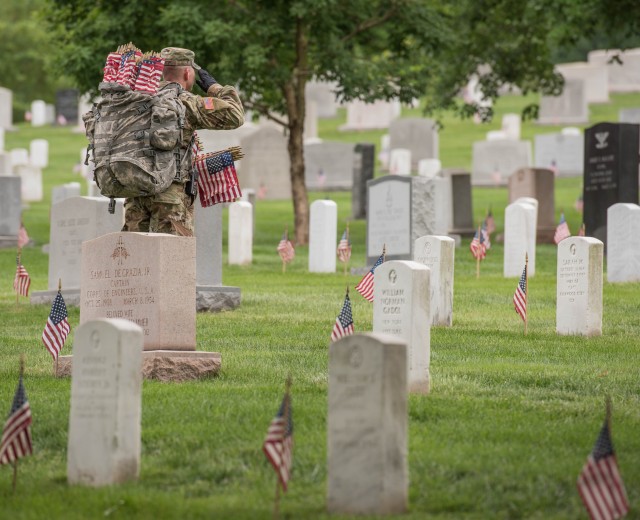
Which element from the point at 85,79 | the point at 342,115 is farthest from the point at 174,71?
the point at 342,115

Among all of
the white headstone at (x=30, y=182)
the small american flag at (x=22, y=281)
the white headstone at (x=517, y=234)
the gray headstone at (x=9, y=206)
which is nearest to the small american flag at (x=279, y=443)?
the small american flag at (x=22, y=281)

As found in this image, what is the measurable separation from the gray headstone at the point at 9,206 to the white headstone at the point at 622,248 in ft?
43.6

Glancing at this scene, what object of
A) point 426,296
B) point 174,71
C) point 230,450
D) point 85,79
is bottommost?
point 230,450

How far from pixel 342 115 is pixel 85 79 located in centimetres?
4157

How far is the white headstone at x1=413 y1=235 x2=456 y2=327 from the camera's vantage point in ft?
53.7

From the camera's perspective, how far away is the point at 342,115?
7006cm

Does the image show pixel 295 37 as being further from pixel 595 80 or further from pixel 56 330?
pixel 595 80

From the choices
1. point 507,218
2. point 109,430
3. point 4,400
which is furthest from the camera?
point 507,218

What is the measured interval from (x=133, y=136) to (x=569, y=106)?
171ft

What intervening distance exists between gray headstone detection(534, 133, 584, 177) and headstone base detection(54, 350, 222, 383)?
131ft

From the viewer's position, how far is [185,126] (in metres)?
12.8

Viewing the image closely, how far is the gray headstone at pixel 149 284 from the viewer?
38.6ft

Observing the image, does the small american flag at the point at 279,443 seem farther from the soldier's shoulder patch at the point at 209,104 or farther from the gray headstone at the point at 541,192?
the gray headstone at the point at 541,192

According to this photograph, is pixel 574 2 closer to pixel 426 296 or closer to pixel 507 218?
pixel 507 218
